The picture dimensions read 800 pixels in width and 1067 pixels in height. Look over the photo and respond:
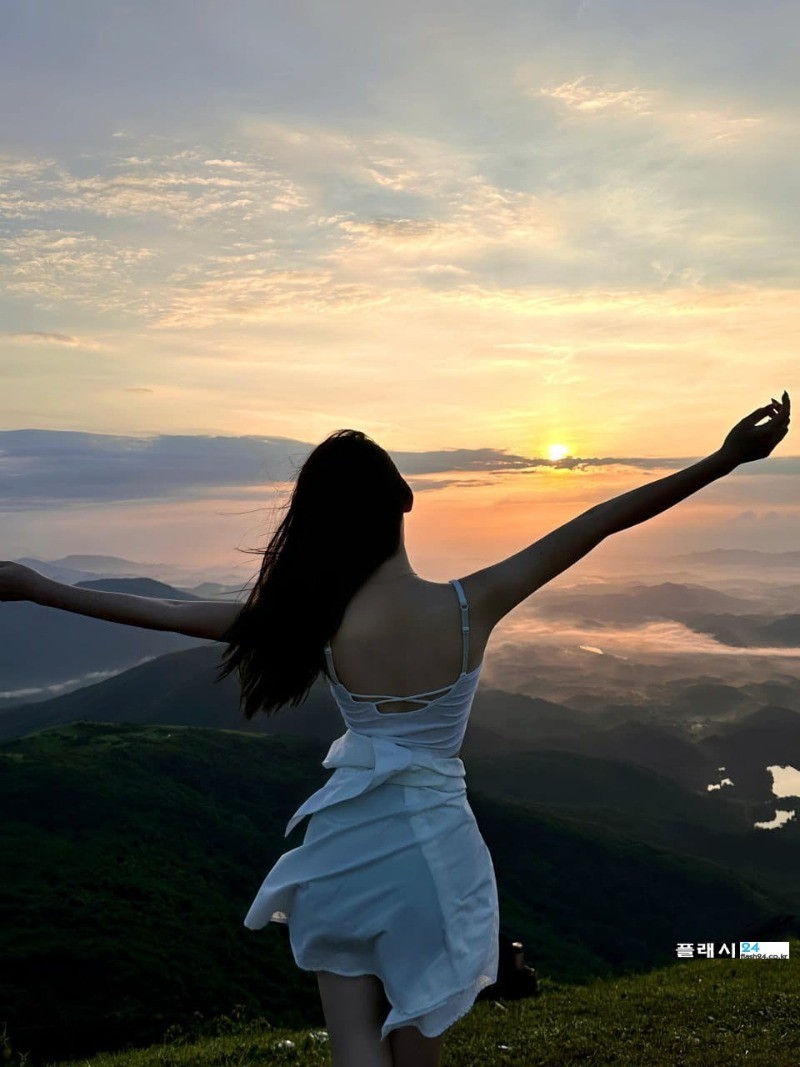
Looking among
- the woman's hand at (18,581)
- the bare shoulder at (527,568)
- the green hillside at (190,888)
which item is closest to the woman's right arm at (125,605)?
the woman's hand at (18,581)

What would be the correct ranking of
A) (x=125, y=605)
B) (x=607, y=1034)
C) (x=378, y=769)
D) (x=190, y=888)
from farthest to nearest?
1. (x=190, y=888)
2. (x=607, y=1034)
3. (x=125, y=605)
4. (x=378, y=769)

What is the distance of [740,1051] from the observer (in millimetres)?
10008

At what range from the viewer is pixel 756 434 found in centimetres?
383

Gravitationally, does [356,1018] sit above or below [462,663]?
below

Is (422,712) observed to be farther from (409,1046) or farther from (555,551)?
(409,1046)

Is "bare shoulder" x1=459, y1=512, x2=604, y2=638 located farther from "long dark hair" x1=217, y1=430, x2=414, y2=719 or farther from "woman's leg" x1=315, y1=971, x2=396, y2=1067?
"woman's leg" x1=315, y1=971, x2=396, y2=1067

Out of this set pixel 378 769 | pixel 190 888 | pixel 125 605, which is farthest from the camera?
pixel 190 888

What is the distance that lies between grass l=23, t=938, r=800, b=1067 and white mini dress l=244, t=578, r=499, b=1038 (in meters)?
6.42

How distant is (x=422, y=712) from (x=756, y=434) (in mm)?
1538

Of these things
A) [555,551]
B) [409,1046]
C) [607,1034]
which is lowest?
[607,1034]

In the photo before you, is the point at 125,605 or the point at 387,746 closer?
the point at 387,746

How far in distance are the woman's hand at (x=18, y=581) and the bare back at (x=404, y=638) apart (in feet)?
4.39

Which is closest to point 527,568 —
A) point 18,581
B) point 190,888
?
point 18,581

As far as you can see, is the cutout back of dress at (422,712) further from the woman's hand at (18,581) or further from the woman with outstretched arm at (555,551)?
the woman's hand at (18,581)
